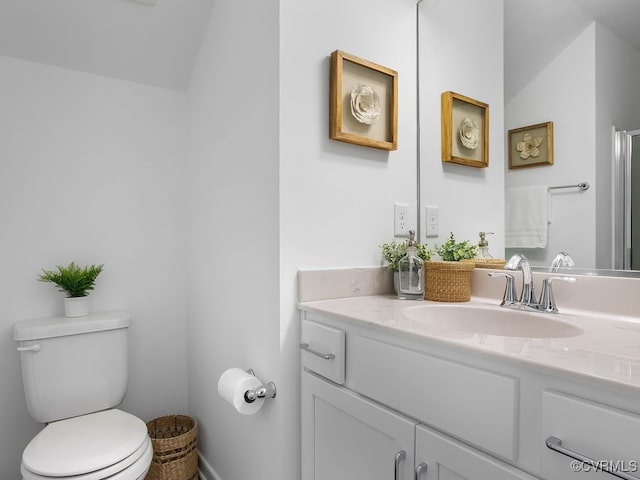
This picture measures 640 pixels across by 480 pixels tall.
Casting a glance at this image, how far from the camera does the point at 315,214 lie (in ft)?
4.27

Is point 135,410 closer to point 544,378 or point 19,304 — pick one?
point 19,304

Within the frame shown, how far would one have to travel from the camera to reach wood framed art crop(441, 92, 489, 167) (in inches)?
57.1

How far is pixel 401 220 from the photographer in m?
1.53

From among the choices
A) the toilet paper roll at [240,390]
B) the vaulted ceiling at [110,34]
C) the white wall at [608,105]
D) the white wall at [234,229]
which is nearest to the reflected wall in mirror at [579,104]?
the white wall at [608,105]

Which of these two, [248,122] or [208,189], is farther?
[208,189]

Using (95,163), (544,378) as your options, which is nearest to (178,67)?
(95,163)

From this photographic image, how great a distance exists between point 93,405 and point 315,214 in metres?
1.20

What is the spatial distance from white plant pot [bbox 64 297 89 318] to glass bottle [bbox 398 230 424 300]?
1294 mm

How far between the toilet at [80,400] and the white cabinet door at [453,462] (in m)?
0.95

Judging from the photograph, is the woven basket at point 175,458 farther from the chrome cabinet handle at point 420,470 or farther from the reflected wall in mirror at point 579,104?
the reflected wall in mirror at point 579,104

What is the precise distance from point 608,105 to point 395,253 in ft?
2.45

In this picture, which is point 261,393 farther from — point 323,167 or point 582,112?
point 582,112

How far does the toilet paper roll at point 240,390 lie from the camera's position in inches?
48.5

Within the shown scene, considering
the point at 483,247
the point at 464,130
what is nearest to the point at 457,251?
the point at 483,247
